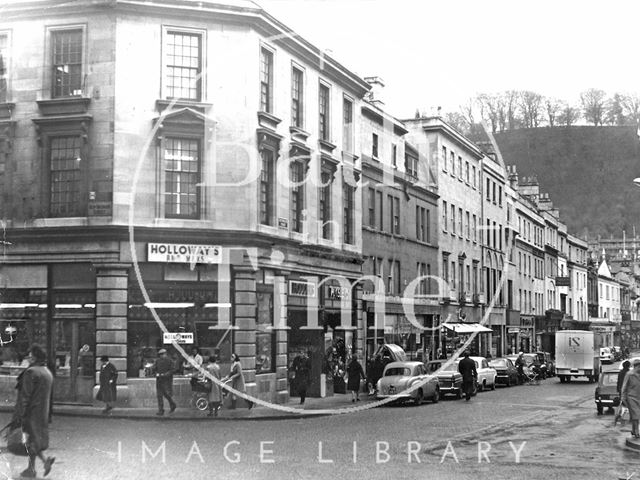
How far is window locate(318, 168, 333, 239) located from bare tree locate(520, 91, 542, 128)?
8.16 m

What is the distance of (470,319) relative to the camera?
59406 mm

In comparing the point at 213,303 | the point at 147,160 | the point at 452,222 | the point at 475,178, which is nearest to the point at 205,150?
the point at 147,160

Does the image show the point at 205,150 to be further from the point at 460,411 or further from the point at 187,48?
the point at 460,411

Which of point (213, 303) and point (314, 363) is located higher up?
point (213, 303)

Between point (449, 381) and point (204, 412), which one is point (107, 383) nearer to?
point (204, 412)

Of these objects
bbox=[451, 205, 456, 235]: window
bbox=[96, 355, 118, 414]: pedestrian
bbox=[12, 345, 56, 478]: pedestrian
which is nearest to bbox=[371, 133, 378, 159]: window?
bbox=[451, 205, 456, 235]: window

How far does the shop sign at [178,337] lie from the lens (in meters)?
27.8

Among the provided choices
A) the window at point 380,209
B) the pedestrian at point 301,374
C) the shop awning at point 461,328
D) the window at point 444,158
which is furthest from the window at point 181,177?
the window at point 444,158

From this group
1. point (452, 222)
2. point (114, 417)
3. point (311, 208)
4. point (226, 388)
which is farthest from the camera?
point (452, 222)

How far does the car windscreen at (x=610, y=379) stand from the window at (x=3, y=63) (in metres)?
21.1

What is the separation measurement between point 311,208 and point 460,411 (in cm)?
1063

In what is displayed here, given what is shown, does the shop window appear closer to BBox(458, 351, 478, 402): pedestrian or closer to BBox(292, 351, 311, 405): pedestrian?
BBox(292, 351, 311, 405): pedestrian

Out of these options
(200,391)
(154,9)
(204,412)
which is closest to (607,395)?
(204,412)

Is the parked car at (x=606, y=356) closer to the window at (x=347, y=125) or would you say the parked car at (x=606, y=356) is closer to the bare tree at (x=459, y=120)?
the bare tree at (x=459, y=120)
